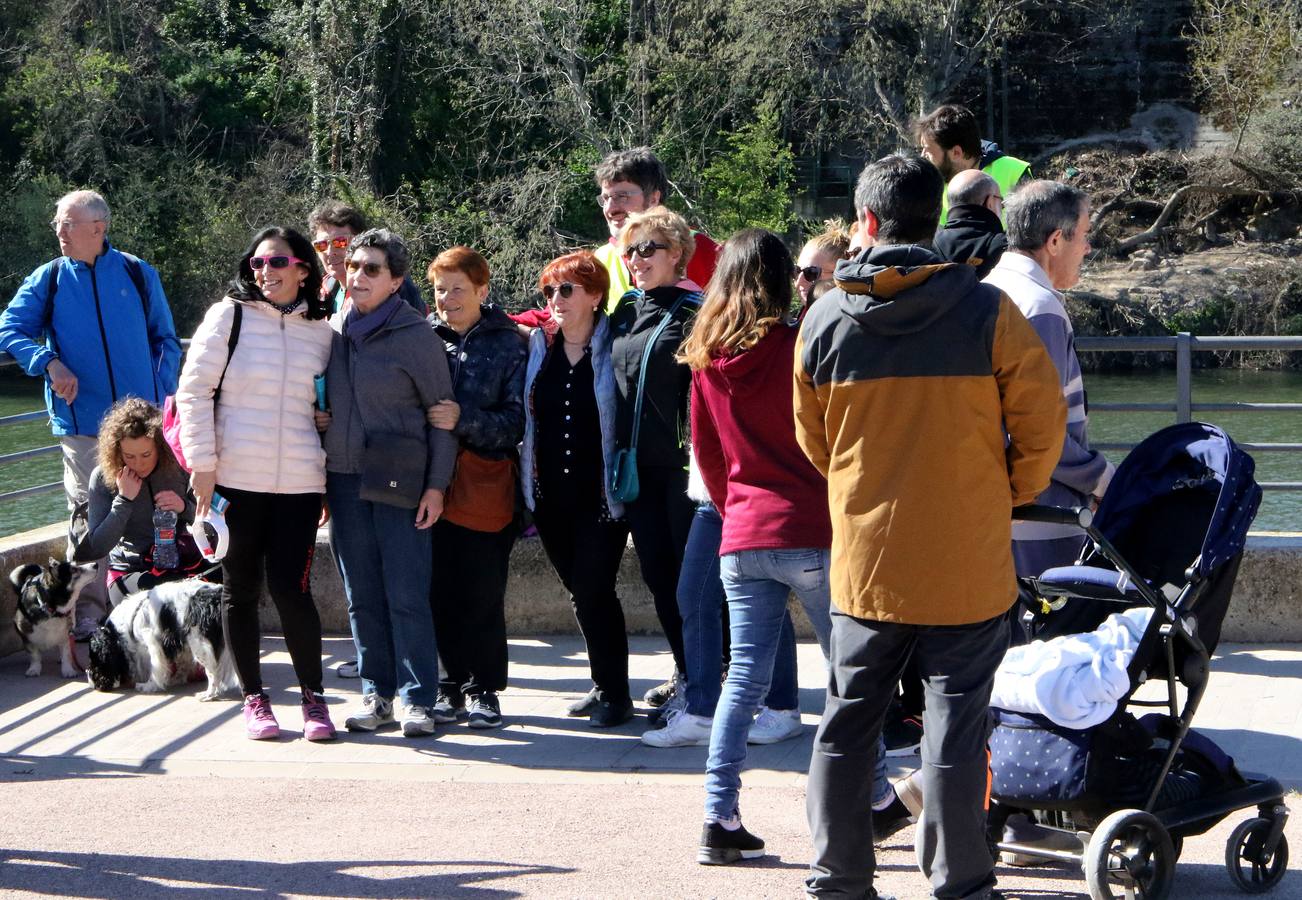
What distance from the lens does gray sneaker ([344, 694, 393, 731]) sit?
561 cm

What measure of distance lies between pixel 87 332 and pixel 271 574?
2003mm

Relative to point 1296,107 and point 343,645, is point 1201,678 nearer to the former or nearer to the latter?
point 343,645

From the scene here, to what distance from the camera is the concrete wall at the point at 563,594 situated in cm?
640

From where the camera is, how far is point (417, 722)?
5512 mm

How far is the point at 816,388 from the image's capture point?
3.62 meters

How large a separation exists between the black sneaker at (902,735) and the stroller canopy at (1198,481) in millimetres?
1268

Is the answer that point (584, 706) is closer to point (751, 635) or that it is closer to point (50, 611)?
point (751, 635)

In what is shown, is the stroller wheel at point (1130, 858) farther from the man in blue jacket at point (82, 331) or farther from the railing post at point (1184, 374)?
the man in blue jacket at point (82, 331)

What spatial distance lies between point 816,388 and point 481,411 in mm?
2192

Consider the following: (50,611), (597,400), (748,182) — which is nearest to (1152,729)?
(597,400)

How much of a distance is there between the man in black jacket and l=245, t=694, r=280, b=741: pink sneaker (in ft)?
9.30

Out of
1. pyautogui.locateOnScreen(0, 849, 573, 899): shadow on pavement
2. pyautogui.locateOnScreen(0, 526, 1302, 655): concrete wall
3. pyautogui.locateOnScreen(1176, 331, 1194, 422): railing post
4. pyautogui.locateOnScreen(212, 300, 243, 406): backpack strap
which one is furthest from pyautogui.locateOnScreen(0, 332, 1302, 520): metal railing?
pyautogui.locateOnScreen(0, 849, 573, 899): shadow on pavement

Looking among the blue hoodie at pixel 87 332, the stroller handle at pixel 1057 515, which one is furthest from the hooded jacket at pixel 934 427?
the blue hoodie at pixel 87 332

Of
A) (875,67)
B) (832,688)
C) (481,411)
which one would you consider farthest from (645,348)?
(875,67)
